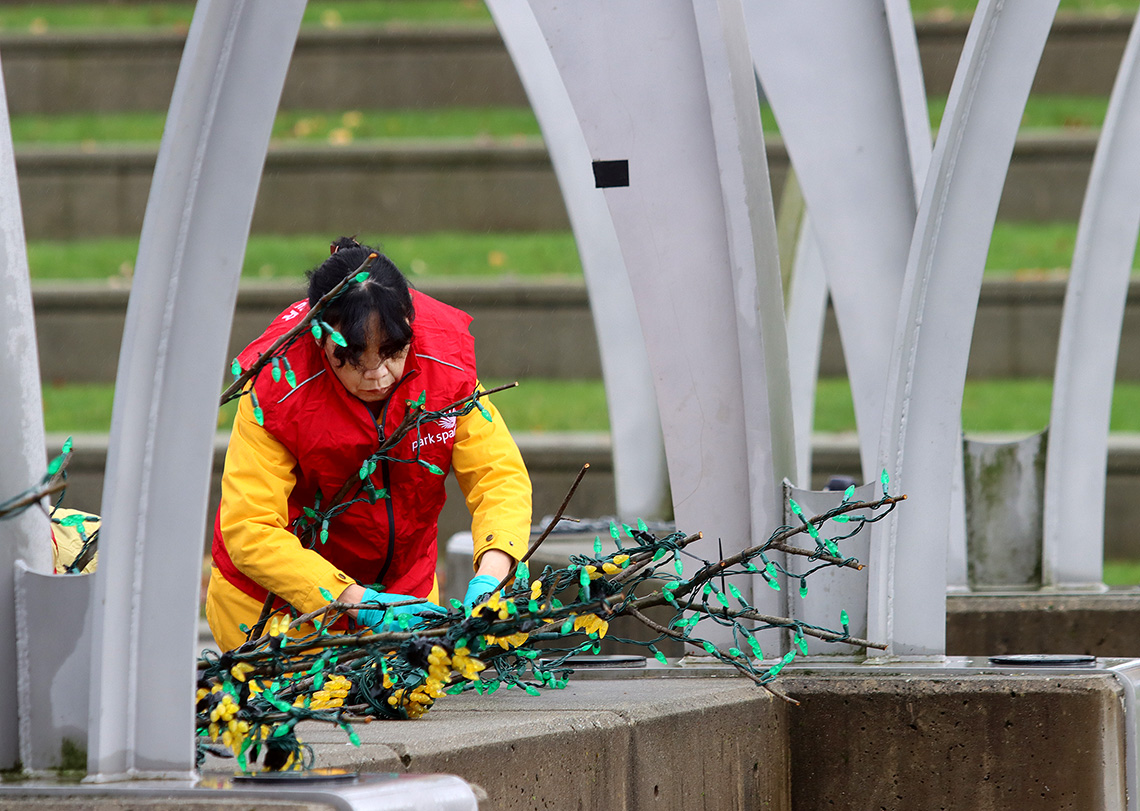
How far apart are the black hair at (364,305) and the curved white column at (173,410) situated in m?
1.03

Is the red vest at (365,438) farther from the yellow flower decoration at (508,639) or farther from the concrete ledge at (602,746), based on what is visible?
the yellow flower decoration at (508,639)

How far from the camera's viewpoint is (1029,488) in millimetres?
5375

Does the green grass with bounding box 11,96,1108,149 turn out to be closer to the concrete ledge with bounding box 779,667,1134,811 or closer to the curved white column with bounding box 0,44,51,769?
the concrete ledge with bounding box 779,667,1134,811

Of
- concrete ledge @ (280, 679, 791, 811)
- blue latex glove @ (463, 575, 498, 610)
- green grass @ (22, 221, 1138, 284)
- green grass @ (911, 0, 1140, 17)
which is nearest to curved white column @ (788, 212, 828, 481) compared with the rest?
concrete ledge @ (280, 679, 791, 811)

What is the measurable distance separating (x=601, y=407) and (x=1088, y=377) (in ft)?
16.5

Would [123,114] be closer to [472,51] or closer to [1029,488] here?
[472,51]

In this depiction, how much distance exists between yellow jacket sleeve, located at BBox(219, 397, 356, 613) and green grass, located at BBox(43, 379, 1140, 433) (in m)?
6.26

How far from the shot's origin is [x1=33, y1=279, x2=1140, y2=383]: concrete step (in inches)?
396

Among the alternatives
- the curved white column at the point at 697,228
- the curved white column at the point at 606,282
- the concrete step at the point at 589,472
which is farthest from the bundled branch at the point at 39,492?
the concrete step at the point at 589,472

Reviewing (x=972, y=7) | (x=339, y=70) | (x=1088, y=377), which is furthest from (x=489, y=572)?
(x=972, y=7)

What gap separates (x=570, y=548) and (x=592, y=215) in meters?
1.26

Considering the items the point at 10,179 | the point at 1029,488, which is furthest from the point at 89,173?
the point at 10,179

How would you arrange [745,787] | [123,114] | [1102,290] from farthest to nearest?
[123,114]
[1102,290]
[745,787]

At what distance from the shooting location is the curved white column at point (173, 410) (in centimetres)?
195
